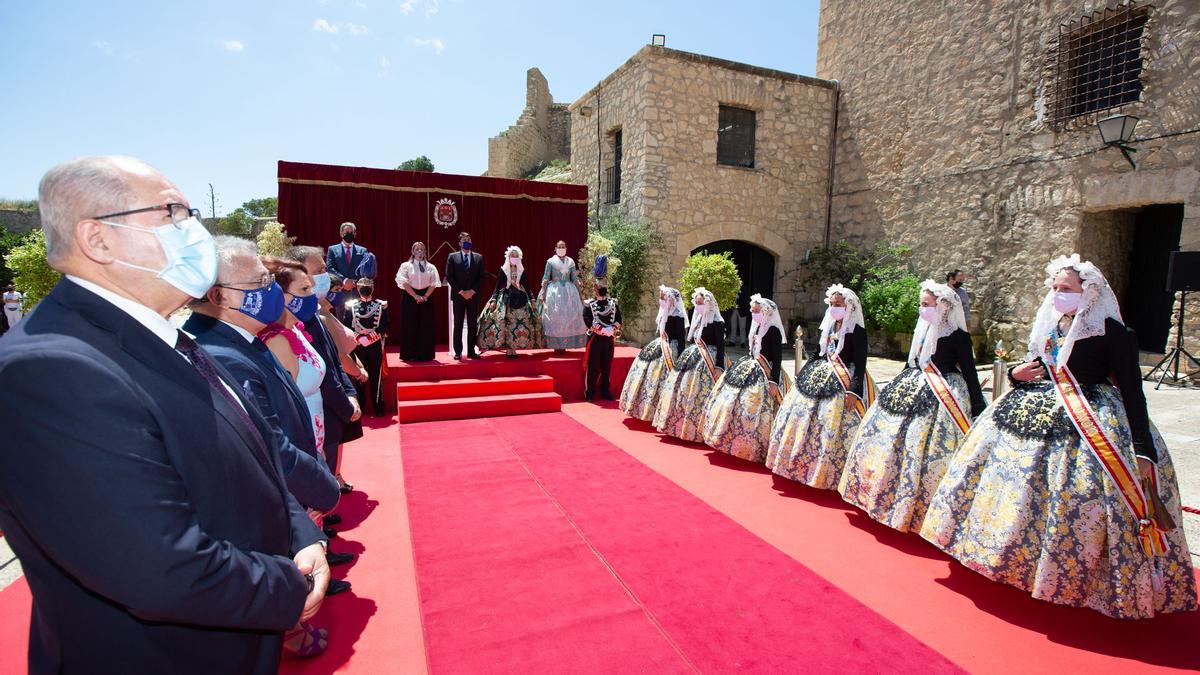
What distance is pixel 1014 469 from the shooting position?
2629 mm

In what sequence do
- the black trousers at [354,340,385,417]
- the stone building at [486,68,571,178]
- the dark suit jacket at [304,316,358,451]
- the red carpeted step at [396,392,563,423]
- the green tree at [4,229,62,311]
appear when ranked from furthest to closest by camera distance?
the stone building at [486,68,571,178]
the green tree at [4,229,62,311]
the black trousers at [354,340,385,417]
the red carpeted step at [396,392,563,423]
the dark suit jacket at [304,316,358,451]

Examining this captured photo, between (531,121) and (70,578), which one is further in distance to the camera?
(531,121)

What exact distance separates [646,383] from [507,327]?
2.20 m

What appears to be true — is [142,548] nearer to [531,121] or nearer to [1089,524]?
[1089,524]

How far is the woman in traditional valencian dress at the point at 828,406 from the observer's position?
3.92 metres

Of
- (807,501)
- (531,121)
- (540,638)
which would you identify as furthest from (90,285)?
(531,121)

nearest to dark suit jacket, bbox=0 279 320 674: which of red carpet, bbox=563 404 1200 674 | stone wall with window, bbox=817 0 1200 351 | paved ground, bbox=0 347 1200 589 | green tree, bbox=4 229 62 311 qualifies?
paved ground, bbox=0 347 1200 589

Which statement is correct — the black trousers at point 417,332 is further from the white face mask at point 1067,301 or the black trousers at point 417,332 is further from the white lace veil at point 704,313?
the white face mask at point 1067,301

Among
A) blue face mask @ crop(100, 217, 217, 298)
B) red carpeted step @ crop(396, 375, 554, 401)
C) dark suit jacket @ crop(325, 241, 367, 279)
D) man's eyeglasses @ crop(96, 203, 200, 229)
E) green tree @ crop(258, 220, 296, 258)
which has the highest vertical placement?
green tree @ crop(258, 220, 296, 258)

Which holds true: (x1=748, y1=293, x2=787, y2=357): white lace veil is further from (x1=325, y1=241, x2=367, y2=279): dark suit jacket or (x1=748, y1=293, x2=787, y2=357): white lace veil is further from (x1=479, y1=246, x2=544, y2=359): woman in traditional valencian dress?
A: (x1=325, y1=241, x2=367, y2=279): dark suit jacket

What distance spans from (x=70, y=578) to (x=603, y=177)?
12.2 meters

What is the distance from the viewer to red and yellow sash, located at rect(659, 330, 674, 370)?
5814 millimetres

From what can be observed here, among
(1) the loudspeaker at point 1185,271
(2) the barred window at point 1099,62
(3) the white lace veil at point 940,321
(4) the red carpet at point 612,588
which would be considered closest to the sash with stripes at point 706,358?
(4) the red carpet at point 612,588

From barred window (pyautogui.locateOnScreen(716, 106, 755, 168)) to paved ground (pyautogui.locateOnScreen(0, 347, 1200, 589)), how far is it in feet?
17.3
